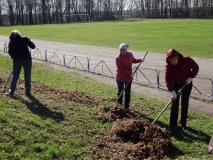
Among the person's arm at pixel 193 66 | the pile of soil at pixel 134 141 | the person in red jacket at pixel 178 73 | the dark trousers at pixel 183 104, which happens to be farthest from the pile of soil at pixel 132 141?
the person's arm at pixel 193 66

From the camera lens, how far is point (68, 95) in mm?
11281

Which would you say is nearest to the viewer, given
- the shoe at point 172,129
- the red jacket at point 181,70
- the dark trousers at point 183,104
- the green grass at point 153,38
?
the red jacket at point 181,70

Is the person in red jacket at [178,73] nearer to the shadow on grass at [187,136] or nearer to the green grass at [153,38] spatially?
the shadow on grass at [187,136]

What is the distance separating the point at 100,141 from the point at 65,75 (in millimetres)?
10637

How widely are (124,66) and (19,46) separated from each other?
323 cm

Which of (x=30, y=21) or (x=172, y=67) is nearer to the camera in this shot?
(x=172, y=67)

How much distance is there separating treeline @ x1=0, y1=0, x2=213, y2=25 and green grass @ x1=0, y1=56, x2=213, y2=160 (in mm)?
93701

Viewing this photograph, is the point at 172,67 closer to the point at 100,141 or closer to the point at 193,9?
the point at 100,141

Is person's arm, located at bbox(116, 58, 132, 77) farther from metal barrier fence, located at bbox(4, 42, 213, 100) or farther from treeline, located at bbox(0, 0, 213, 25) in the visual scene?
treeline, located at bbox(0, 0, 213, 25)

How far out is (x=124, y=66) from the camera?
9.79m

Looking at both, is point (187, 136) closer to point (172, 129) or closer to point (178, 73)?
point (172, 129)

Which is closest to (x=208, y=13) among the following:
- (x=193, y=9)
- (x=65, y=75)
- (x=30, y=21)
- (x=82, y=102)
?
(x=193, y=9)

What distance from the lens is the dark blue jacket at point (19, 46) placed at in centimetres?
1009

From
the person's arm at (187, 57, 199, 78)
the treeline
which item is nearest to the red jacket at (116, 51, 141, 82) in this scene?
the person's arm at (187, 57, 199, 78)
